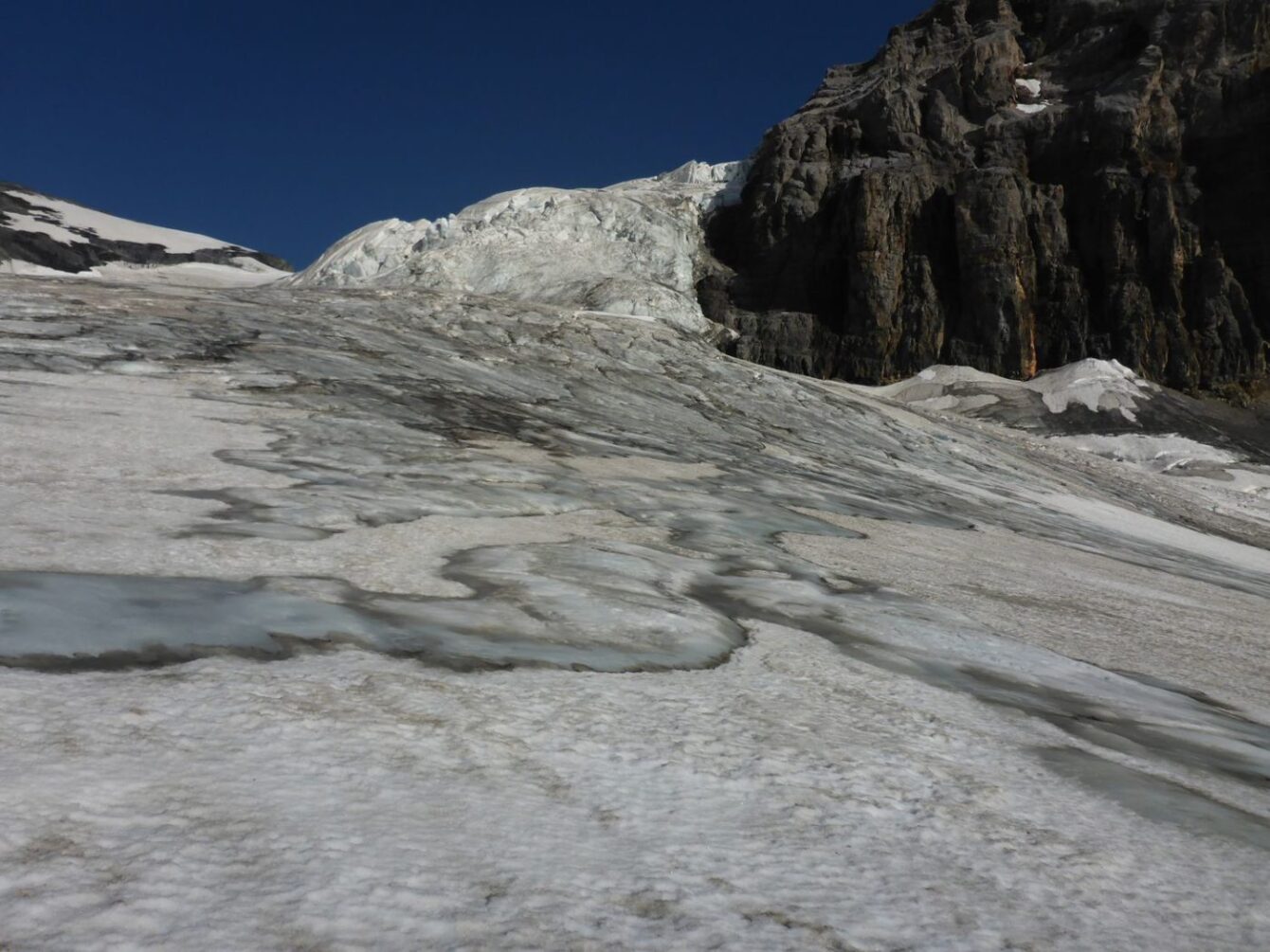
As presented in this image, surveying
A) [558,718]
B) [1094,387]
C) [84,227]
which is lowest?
[558,718]

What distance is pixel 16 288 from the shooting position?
56.3 feet

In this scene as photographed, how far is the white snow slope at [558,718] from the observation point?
84.3 inches

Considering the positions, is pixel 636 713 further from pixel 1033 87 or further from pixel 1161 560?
pixel 1033 87

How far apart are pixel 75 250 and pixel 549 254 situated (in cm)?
4429

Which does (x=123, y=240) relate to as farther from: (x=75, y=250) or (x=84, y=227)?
(x=75, y=250)

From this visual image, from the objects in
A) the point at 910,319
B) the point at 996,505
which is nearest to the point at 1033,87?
the point at 910,319

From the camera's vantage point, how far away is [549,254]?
4484cm

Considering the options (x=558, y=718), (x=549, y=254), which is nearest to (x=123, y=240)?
(x=549, y=254)

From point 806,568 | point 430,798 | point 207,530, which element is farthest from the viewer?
point 806,568

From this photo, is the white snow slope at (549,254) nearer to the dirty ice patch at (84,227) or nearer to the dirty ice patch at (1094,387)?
the dirty ice patch at (1094,387)

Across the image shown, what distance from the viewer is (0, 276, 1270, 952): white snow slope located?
84.3 inches

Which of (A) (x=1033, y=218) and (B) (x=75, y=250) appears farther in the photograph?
(B) (x=75, y=250)

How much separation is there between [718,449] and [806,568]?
8227 millimetres

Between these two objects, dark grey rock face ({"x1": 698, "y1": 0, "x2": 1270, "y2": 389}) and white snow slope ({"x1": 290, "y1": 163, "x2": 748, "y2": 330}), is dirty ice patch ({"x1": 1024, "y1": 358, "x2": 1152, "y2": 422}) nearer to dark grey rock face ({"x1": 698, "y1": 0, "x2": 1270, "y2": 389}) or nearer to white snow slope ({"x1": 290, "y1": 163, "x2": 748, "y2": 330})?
dark grey rock face ({"x1": 698, "y1": 0, "x2": 1270, "y2": 389})
